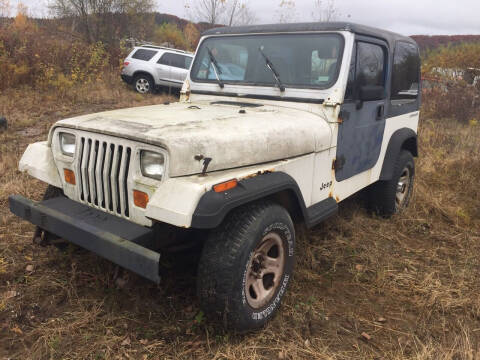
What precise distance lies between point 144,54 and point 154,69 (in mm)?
619

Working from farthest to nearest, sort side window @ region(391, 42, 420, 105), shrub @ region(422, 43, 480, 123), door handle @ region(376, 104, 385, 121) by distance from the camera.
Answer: shrub @ region(422, 43, 480, 123)
side window @ region(391, 42, 420, 105)
door handle @ region(376, 104, 385, 121)

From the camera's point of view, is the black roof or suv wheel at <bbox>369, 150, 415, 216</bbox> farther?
suv wheel at <bbox>369, 150, 415, 216</bbox>

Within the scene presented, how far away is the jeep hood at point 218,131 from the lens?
218 cm

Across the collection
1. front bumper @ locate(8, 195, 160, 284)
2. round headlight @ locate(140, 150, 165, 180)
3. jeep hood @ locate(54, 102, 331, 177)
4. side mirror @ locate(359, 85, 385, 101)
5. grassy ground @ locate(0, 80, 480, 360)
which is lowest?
grassy ground @ locate(0, 80, 480, 360)

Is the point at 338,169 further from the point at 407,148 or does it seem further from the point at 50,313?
the point at 50,313

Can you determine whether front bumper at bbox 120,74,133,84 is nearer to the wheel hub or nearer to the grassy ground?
the grassy ground

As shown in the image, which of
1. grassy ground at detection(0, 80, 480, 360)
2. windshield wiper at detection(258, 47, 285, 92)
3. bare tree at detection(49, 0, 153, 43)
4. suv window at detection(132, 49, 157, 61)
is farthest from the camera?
bare tree at detection(49, 0, 153, 43)

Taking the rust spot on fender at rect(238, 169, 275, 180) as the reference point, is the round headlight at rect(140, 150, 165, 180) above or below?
above

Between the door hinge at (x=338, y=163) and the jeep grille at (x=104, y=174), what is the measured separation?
1.66 meters

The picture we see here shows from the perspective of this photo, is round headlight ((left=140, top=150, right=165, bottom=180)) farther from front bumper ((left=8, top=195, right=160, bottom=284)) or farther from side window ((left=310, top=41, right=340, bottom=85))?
side window ((left=310, top=41, right=340, bottom=85))

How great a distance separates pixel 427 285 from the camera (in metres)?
3.22

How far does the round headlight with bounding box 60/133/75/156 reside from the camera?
2612mm

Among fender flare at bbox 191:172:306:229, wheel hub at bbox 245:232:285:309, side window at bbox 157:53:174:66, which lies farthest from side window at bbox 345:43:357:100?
side window at bbox 157:53:174:66

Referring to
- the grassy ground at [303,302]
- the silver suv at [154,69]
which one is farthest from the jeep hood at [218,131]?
the silver suv at [154,69]
